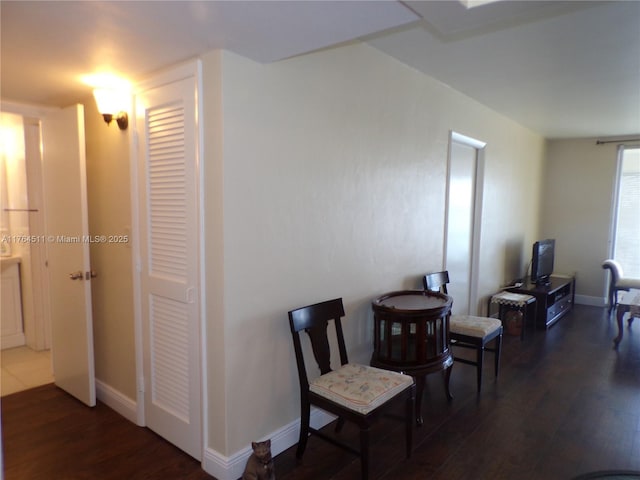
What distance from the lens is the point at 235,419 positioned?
84.4 inches

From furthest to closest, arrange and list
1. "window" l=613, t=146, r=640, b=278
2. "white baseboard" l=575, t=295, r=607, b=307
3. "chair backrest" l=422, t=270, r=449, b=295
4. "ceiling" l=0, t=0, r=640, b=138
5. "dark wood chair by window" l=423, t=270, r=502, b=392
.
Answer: "white baseboard" l=575, t=295, r=607, b=307, "window" l=613, t=146, r=640, b=278, "chair backrest" l=422, t=270, r=449, b=295, "dark wood chair by window" l=423, t=270, r=502, b=392, "ceiling" l=0, t=0, r=640, b=138

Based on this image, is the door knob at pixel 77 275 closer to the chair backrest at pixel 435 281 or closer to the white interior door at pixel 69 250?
the white interior door at pixel 69 250

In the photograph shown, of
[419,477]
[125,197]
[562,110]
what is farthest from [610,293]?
[125,197]

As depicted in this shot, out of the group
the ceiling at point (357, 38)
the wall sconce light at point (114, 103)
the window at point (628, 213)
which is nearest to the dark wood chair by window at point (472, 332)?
the ceiling at point (357, 38)

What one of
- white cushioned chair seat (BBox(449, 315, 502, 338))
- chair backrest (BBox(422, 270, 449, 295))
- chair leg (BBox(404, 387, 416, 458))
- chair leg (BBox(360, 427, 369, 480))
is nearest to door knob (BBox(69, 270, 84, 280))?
chair leg (BBox(360, 427, 369, 480))

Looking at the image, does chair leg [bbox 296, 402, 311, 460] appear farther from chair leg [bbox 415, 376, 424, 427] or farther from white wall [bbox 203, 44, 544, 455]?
chair leg [bbox 415, 376, 424, 427]

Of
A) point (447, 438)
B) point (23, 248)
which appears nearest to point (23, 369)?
point (23, 248)

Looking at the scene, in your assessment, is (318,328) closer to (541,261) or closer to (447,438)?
(447,438)

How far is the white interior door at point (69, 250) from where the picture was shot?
9.07 ft

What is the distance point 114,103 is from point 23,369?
8.37 feet

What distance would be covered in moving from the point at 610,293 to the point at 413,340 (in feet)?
15.6

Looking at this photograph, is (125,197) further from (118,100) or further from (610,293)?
(610,293)

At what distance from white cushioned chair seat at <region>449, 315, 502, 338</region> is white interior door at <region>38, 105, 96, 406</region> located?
272 centimetres

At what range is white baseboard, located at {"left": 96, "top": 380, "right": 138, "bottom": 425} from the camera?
271 centimetres
